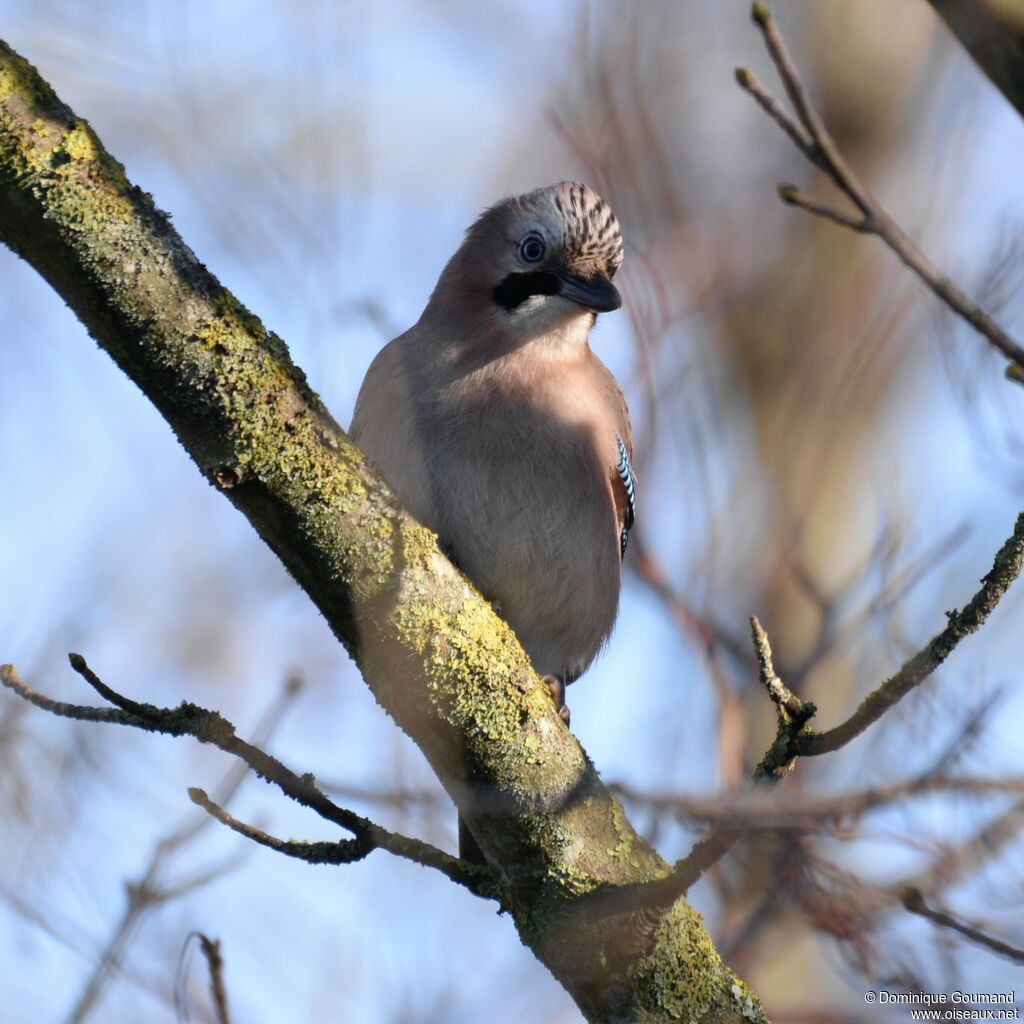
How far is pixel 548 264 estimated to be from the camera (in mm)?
5348

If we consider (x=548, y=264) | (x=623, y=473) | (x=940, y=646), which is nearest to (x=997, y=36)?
(x=940, y=646)

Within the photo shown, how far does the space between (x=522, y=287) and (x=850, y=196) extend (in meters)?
3.36

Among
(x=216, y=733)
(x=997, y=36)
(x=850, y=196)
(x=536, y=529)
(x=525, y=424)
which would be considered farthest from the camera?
(x=525, y=424)

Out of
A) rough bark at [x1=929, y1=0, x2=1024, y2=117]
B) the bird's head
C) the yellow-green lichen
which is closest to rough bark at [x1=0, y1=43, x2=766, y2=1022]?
the yellow-green lichen

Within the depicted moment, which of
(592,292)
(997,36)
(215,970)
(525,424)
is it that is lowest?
(215,970)

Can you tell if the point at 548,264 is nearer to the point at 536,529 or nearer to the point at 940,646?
the point at 536,529

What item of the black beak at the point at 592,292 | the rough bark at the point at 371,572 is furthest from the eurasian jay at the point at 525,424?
the rough bark at the point at 371,572

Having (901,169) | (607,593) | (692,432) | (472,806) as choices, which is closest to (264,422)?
(472,806)

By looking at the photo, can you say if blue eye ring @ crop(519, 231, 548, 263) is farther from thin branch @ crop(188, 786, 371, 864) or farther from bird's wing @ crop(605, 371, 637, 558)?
thin branch @ crop(188, 786, 371, 864)

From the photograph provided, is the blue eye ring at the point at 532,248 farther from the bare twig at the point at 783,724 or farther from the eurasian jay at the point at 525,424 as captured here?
the bare twig at the point at 783,724

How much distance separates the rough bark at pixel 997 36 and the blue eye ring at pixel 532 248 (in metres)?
3.12

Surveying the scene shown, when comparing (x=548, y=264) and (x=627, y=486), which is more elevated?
(x=548, y=264)

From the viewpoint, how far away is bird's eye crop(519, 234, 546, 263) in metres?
5.38

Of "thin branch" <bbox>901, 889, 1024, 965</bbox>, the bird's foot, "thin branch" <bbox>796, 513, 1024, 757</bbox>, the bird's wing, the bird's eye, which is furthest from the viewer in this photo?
the bird's wing
